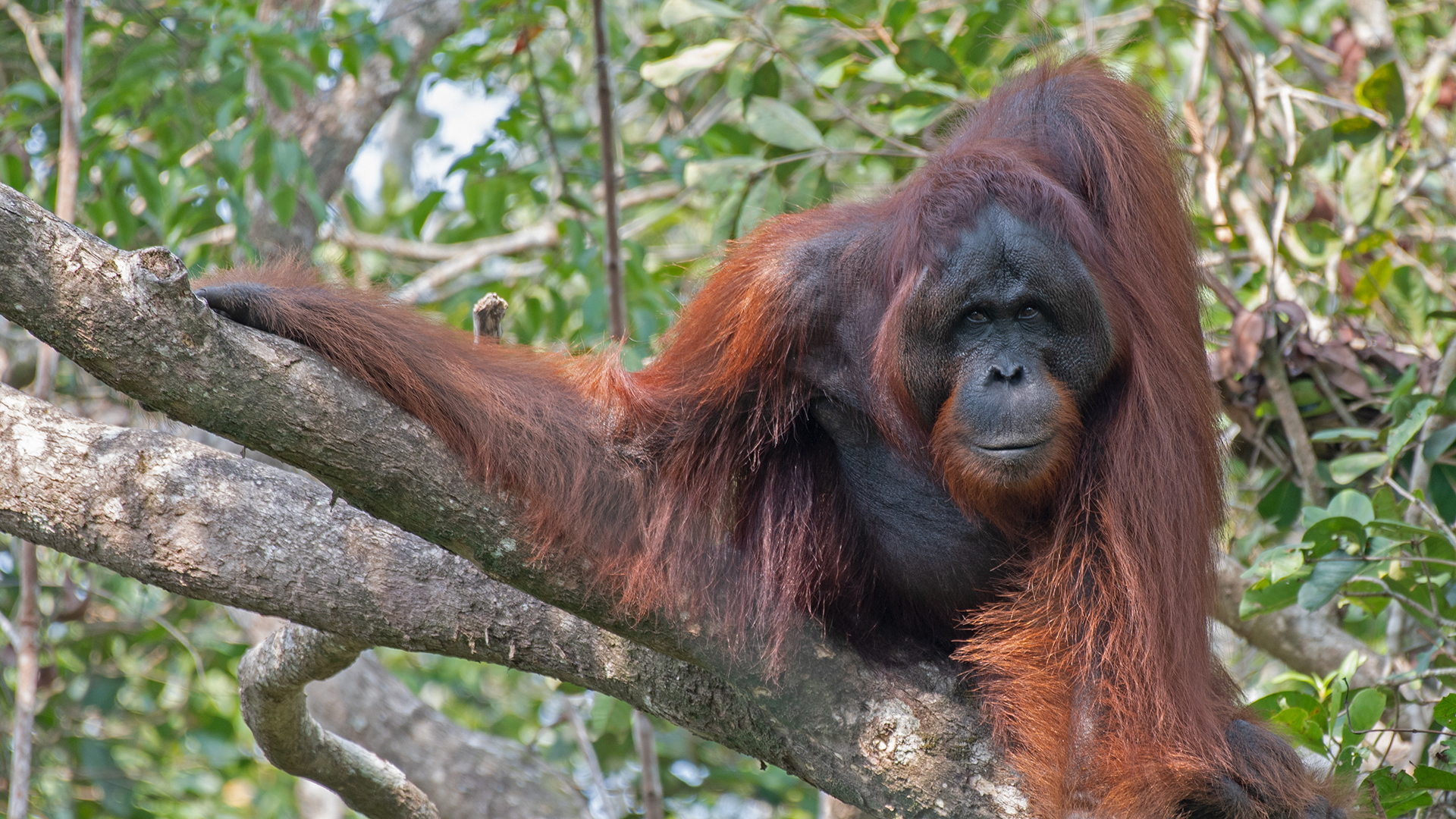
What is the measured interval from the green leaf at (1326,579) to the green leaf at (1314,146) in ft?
5.62

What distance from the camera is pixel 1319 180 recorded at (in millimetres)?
4742

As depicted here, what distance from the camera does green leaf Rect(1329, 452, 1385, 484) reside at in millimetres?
3178

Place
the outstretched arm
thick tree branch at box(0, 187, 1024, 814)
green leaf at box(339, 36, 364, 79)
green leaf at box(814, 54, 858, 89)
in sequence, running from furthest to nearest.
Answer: green leaf at box(339, 36, 364, 79) < green leaf at box(814, 54, 858, 89) < the outstretched arm < thick tree branch at box(0, 187, 1024, 814)

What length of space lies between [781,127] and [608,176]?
0.76 metres

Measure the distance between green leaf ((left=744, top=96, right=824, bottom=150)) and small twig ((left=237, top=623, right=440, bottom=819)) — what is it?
2.44 metres

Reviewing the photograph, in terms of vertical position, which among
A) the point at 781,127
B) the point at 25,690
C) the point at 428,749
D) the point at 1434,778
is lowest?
the point at 428,749

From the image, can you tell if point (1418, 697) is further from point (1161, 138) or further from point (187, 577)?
point (187, 577)

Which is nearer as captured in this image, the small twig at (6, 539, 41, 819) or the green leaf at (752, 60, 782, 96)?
the small twig at (6, 539, 41, 819)

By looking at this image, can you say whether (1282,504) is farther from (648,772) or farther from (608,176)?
(608,176)

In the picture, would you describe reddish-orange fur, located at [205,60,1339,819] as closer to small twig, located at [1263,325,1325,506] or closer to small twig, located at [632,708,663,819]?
small twig, located at [1263,325,1325,506]

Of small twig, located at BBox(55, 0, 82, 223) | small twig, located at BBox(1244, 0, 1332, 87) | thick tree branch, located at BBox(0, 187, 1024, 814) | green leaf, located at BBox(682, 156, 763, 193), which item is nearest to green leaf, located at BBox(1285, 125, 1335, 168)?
small twig, located at BBox(1244, 0, 1332, 87)

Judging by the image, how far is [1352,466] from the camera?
3.22 metres

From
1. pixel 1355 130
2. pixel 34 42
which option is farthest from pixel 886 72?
pixel 34 42

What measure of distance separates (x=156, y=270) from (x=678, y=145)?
119 inches
